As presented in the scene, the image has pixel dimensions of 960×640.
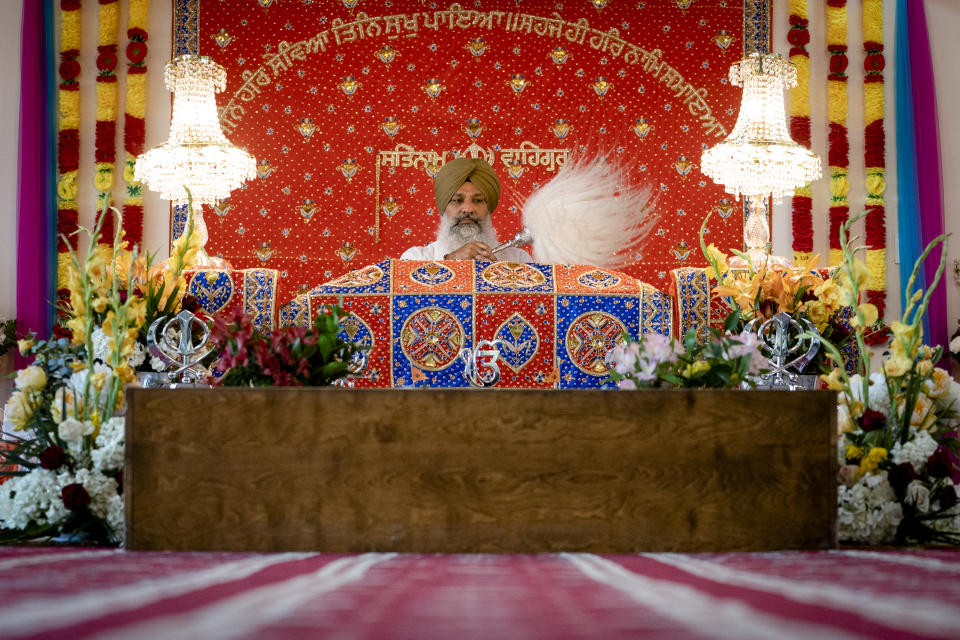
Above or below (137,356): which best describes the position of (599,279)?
above

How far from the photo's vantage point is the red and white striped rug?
0.94 metres

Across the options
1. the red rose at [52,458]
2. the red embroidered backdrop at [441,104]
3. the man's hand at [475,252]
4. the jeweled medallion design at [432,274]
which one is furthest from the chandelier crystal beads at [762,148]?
the red rose at [52,458]

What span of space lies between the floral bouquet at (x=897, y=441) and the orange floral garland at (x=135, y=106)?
4.85m

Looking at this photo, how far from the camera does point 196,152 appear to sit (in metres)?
4.93

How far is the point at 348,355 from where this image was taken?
191cm

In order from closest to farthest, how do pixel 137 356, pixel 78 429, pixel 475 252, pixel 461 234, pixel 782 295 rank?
pixel 78 429, pixel 137 356, pixel 782 295, pixel 475 252, pixel 461 234

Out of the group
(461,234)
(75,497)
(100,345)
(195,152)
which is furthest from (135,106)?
(75,497)

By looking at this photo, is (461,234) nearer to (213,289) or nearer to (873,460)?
(213,289)

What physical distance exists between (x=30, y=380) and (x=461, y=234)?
3.19m

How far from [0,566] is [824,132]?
5.66 metres

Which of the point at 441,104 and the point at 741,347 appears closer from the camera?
the point at 741,347

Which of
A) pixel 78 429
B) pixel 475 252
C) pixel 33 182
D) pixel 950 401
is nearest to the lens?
pixel 78 429

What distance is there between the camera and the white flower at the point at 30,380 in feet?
6.68

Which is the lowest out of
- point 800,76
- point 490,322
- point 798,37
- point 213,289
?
point 490,322
